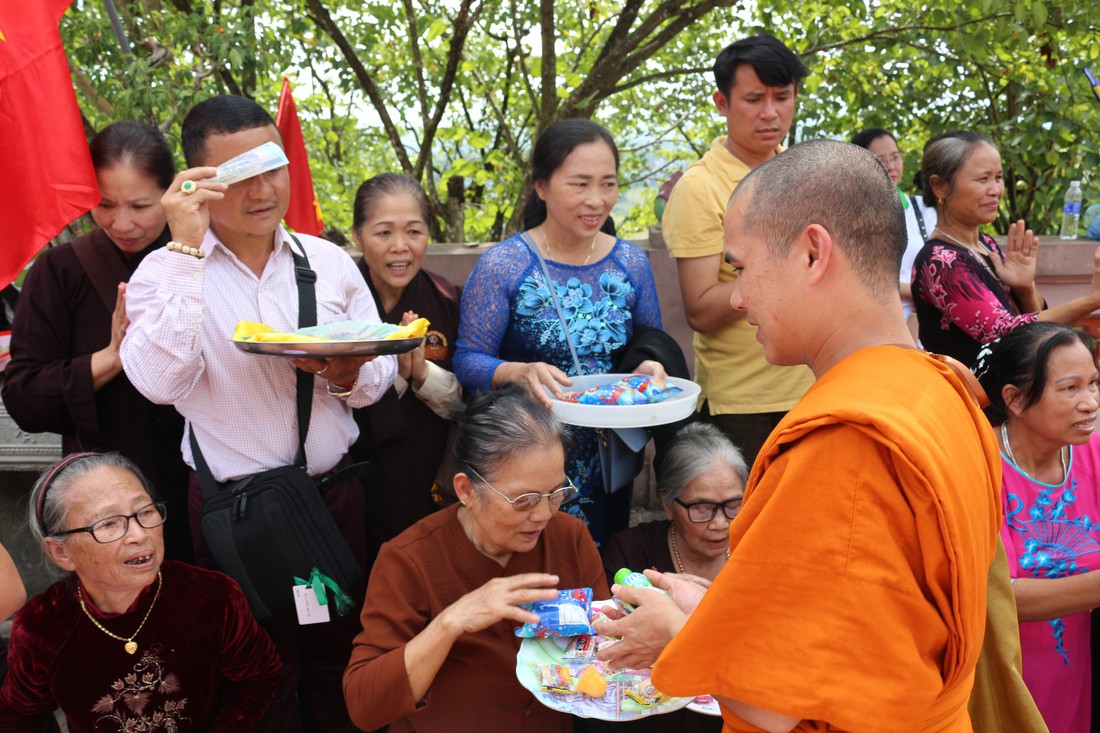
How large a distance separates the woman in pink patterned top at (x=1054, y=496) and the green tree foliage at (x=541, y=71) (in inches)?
73.4

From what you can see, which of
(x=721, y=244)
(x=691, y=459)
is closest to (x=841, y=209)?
(x=691, y=459)

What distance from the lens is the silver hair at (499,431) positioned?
8.59ft

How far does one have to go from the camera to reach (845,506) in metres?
1.37

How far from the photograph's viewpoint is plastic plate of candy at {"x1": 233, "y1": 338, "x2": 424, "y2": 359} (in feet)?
8.15

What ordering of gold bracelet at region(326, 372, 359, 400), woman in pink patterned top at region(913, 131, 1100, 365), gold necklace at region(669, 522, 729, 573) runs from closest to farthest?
1. gold bracelet at region(326, 372, 359, 400)
2. gold necklace at region(669, 522, 729, 573)
3. woman in pink patterned top at region(913, 131, 1100, 365)

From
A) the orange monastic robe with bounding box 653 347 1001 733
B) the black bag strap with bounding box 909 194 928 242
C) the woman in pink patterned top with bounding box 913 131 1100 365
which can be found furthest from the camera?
the black bag strap with bounding box 909 194 928 242

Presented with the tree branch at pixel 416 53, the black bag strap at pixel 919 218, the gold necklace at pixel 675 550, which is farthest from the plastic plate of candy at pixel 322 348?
the tree branch at pixel 416 53

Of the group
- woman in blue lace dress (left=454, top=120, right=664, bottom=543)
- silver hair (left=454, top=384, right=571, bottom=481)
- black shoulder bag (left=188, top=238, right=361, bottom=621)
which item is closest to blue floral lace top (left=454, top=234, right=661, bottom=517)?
woman in blue lace dress (left=454, top=120, right=664, bottom=543)

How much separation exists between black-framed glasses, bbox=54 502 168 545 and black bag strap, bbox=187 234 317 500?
0.17m

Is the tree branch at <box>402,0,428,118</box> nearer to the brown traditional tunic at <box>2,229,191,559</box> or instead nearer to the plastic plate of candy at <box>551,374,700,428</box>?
the brown traditional tunic at <box>2,229,191,559</box>

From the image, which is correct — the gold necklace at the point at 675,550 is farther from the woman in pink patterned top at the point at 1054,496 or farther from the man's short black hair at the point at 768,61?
the man's short black hair at the point at 768,61

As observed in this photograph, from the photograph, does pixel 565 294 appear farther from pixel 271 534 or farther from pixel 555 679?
pixel 555 679

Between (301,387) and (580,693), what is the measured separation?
123 centimetres

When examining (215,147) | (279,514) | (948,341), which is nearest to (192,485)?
(279,514)
